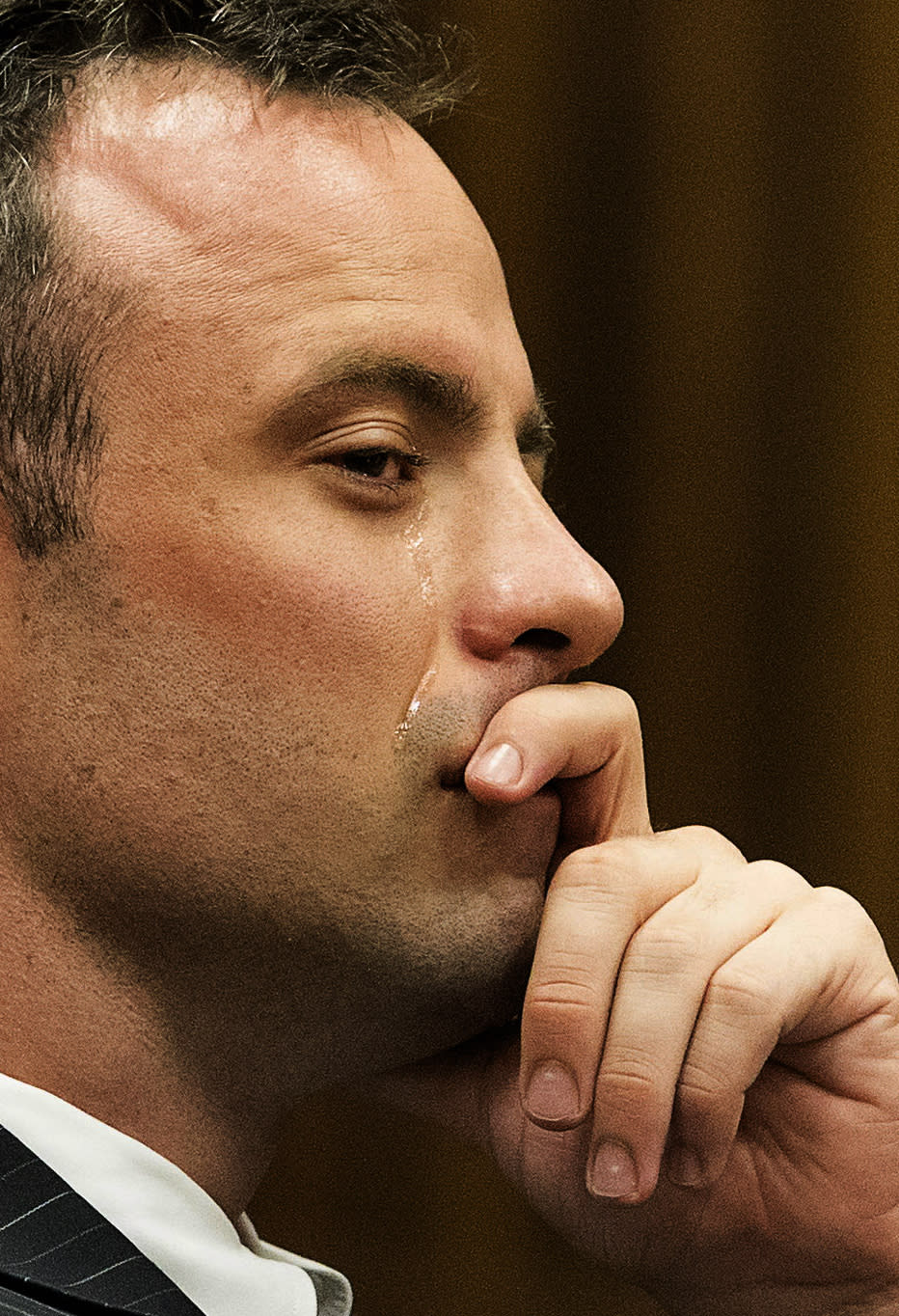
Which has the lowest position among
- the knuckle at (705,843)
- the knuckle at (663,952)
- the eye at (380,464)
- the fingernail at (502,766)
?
the knuckle at (663,952)

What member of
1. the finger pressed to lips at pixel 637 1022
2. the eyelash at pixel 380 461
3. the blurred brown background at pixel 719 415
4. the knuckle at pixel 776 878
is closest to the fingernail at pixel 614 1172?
the finger pressed to lips at pixel 637 1022

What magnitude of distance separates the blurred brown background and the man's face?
90 centimetres

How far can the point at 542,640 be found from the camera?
3.50ft

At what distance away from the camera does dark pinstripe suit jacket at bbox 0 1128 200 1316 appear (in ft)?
2.69

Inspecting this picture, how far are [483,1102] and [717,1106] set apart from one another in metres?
0.27

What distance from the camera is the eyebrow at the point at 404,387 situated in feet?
3.32

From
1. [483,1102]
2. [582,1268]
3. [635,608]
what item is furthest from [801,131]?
[582,1268]

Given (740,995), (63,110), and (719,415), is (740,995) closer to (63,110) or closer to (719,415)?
(63,110)

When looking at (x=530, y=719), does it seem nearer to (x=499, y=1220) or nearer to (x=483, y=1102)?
(x=483, y=1102)

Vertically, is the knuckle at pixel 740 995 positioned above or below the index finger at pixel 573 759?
below

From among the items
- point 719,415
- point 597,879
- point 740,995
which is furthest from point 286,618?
point 719,415

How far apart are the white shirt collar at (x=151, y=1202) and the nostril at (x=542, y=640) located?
0.42 metres

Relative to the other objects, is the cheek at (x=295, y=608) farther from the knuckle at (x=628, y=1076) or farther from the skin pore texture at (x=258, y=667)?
the knuckle at (x=628, y=1076)

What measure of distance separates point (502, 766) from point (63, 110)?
0.57 meters
